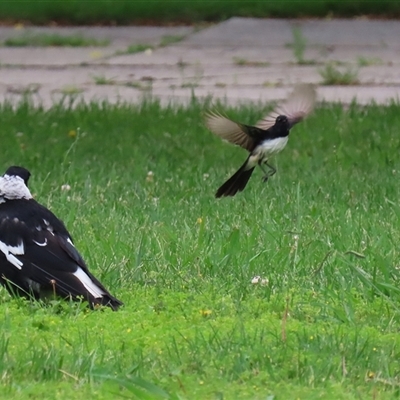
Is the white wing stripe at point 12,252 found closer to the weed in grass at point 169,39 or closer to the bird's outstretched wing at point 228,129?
the bird's outstretched wing at point 228,129

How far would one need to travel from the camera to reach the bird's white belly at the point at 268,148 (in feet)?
17.6

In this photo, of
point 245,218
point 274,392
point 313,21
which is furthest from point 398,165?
point 313,21

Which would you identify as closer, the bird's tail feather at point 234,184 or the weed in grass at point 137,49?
the bird's tail feather at point 234,184

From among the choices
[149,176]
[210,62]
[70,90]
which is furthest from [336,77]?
[149,176]

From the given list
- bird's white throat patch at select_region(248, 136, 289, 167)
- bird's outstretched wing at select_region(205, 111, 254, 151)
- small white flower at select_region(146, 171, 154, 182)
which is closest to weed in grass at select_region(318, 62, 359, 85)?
small white flower at select_region(146, 171, 154, 182)

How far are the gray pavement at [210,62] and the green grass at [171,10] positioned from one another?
0.36 meters

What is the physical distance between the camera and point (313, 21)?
49.7 ft

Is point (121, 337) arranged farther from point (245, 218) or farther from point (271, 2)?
point (271, 2)

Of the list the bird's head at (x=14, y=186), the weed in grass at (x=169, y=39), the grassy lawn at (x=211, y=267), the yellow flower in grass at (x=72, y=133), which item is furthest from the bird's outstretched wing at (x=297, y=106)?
the weed in grass at (x=169, y=39)

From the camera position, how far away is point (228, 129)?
536cm

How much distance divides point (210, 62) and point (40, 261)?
26.8ft

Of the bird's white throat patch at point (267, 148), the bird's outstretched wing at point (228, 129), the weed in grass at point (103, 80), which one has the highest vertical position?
the bird's outstretched wing at point (228, 129)

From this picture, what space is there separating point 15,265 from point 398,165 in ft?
12.0

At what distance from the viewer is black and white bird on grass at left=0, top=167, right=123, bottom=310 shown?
14.4 ft
